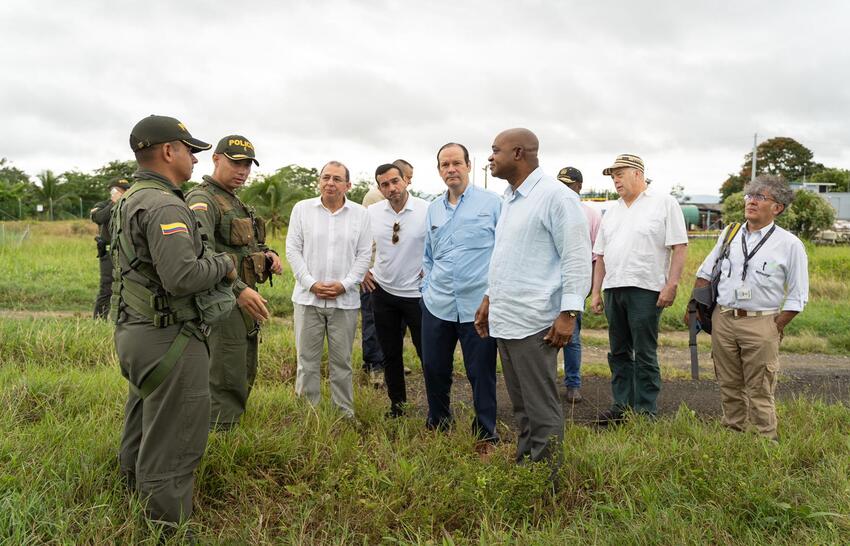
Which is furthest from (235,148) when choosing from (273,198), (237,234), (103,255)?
(273,198)

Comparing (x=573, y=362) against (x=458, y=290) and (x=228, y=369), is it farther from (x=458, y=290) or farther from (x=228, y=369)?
(x=228, y=369)

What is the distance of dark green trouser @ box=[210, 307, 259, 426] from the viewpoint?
3639 mm

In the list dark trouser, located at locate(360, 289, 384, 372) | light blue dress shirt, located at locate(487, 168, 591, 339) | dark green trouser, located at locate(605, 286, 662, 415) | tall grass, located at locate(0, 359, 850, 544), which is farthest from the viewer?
dark trouser, located at locate(360, 289, 384, 372)

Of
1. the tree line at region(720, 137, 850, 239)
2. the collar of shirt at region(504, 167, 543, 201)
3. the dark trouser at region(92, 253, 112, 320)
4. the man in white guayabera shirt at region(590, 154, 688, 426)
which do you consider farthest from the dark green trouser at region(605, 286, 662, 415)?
the tree line at region(720, 137, 850, 239)

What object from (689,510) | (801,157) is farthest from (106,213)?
→ (801,157)

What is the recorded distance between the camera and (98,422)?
3.65 m

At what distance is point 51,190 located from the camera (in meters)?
39.2

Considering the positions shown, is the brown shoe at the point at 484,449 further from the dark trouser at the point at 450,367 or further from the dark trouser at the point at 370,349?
the dark trouser at the point at 370,349

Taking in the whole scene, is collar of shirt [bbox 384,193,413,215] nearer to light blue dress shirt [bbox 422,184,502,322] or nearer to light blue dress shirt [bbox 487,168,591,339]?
light blue dress shirt [bbox 422,184,502,322]

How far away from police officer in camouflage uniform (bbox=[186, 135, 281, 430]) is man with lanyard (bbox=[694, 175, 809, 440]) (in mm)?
3013

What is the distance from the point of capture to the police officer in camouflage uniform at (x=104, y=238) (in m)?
7.43

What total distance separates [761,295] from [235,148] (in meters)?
3.42

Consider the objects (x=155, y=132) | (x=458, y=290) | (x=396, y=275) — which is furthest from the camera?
(x=396, y=275)

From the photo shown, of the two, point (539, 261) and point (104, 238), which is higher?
point (104, 238)
